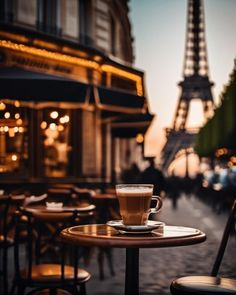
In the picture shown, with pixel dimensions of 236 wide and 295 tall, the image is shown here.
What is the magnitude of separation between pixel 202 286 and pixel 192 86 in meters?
60.7

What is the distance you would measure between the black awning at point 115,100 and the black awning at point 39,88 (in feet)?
2.10

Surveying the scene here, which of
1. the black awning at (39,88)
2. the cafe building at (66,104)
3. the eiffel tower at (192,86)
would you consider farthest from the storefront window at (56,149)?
the eiffel tower at (192,86)

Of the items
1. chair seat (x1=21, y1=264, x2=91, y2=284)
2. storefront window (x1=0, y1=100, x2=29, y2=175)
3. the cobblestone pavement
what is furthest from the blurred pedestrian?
chair seat (x1=21, y1=264, x2=91, y2=284)

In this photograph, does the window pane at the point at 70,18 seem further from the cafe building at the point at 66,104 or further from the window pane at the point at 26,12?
the window pane at the point at 26,12

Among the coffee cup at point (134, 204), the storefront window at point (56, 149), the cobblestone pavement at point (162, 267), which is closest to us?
the coffee cup at point (134, 204)

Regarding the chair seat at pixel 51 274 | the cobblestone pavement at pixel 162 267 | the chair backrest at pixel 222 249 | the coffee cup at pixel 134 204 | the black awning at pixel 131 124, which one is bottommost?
the cobblestone pavement at pixel 162 267

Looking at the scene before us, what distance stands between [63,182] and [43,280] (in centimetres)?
→ 896

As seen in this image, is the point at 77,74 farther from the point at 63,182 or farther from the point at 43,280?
the point at 43,280

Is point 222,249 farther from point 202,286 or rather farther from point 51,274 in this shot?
point 51,274

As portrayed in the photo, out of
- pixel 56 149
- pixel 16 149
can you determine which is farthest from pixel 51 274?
pixel 56 149

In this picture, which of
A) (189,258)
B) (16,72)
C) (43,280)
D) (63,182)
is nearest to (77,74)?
(63,182)

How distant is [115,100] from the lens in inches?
456

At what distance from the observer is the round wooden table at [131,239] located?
288 centimetres

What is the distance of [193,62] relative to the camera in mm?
65312
